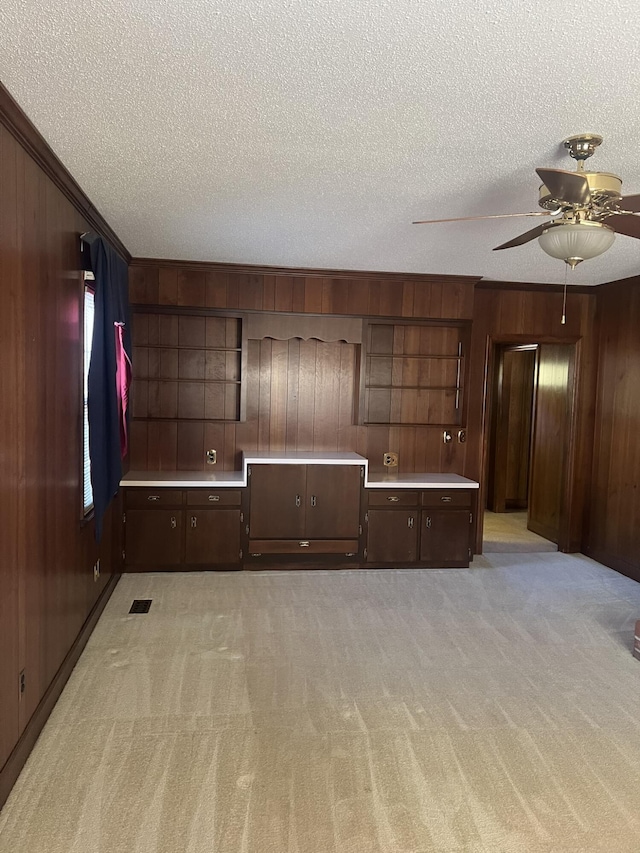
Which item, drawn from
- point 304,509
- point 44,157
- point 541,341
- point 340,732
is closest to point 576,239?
point 44,157

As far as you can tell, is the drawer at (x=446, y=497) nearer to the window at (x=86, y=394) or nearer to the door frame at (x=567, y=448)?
the door frame at (x=567, y=448)

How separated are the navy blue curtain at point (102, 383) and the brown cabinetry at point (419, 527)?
2.16m

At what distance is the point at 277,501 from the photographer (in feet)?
15.6

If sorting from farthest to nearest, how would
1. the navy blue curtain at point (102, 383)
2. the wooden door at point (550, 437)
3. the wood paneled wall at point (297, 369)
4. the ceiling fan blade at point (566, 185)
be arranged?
the wooden door at point (550, 437) < the wood paneled wall at point (297, 369) < the navy blue curtain at point (102, 383) < the ceiling fan blade at point (566, 185)

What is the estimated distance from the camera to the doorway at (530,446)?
5.79 metres

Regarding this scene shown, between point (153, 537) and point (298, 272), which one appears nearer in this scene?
point (153, 537)

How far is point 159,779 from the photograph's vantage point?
7.39 feet

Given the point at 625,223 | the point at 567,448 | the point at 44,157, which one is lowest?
the point at 567,448

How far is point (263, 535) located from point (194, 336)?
1.78 meters

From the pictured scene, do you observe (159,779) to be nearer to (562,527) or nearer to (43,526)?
(43,526)

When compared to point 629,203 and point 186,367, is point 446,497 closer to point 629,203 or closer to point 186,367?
point 186,367

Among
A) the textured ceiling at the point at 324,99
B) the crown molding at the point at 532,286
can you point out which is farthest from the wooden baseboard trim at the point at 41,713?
the crown molding at the point at 532,286

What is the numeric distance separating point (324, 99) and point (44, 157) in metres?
1.23

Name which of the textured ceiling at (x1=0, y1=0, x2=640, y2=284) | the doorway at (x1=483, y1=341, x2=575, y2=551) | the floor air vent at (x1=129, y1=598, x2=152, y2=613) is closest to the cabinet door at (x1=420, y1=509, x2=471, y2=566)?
the doorway at (x1=483, y1=341, x2=575, y2=551)
